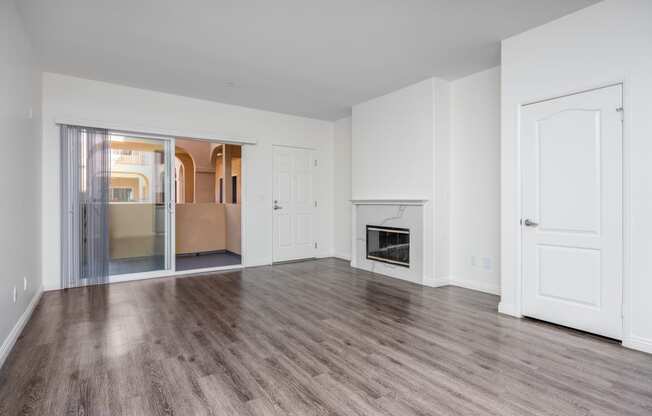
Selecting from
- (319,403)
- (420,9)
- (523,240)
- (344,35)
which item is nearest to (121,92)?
(344,35)

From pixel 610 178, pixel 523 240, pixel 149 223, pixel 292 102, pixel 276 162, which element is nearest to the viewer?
pixel 610 178

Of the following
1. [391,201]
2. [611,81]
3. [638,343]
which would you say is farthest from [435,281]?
[611,81]

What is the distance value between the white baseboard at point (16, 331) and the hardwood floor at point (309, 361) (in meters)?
0.06

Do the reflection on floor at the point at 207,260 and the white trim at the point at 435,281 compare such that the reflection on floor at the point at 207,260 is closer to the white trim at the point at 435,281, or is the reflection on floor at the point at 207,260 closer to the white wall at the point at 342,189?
the white wall at the point at 342,189

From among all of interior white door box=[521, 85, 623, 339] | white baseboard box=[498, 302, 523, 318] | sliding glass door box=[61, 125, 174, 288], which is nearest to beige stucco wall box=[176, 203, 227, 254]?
sliding glass door box=[61, 125, 174, 288]

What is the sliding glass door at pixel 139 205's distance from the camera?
15.4ft

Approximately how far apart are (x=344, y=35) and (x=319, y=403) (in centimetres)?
315

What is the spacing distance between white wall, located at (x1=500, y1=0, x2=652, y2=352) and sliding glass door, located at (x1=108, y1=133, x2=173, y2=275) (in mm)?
4601

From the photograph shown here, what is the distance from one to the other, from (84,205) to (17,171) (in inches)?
65.1

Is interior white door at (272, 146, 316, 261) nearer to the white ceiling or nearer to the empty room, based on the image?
the empty room

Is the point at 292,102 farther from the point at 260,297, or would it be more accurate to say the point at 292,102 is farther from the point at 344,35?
the point at 260,297

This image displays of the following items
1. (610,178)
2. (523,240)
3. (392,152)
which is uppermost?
(392,152)

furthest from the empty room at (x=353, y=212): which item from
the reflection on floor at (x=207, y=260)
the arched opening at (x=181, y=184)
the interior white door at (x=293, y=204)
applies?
the arched opening at (x=181, y=184)

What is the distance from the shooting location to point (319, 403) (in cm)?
184
